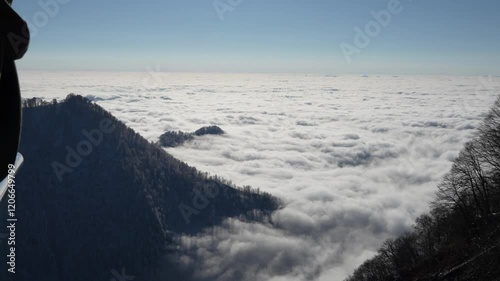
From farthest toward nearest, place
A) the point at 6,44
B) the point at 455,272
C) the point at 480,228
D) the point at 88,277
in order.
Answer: the point at 88,277, the point at 480,228, the point at 455,272, the point at 6,44

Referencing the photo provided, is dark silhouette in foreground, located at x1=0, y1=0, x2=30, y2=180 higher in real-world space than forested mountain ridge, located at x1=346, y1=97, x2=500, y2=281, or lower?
higher

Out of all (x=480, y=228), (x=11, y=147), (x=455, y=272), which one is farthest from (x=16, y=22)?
(x=480, y=228)

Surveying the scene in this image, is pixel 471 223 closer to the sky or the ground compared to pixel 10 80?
closer to the ground

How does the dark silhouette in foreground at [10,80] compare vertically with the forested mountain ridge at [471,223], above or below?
above

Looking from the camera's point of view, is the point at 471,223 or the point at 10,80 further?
the point at 471,223

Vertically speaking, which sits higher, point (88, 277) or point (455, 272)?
point (455, 272)

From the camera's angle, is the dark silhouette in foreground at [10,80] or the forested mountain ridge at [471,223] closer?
the dark silhouette in foreground at [10,80]

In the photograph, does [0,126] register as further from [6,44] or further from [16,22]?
[16,22]

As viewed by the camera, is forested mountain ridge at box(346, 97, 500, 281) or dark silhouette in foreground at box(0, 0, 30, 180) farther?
forested mountain ridge at box(346, 97, 500, 281)
